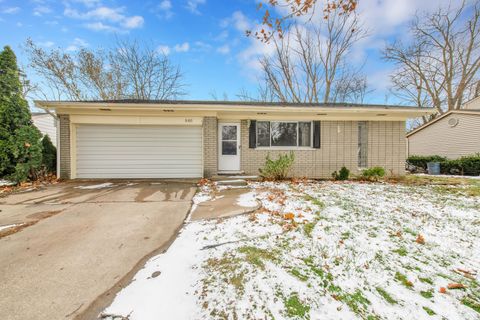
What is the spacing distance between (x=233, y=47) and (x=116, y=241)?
44.8 ft

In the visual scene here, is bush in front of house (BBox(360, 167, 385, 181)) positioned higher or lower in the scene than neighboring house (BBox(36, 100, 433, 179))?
lower

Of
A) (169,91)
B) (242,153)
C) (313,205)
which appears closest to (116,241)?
(313,205)

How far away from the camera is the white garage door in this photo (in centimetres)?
755

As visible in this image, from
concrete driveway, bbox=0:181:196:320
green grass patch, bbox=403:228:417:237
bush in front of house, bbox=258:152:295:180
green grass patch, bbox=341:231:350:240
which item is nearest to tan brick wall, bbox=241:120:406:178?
bush in front of house, bbox=258:152:295:180

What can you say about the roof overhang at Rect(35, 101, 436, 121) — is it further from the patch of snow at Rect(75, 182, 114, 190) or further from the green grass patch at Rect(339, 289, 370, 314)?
the green grass patch at Rect(339, 289, 370, 314)

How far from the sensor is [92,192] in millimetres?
5578

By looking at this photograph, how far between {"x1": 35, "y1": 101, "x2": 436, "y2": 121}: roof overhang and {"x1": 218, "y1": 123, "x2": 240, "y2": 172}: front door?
51 centimetres

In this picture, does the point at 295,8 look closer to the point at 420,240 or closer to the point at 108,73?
the point at 420,240

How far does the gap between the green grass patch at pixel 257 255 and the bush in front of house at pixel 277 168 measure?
4.95 meters

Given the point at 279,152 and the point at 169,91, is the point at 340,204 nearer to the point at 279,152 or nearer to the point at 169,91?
the point at 279,152

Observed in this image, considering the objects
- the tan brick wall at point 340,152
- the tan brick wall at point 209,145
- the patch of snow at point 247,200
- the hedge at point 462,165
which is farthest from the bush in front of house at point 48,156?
the hedge at point 462,165

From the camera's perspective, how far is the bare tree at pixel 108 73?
1423cm

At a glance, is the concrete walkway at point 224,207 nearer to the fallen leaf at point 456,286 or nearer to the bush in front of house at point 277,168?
the bush in front of house at point 277,168

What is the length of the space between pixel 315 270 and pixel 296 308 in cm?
59
